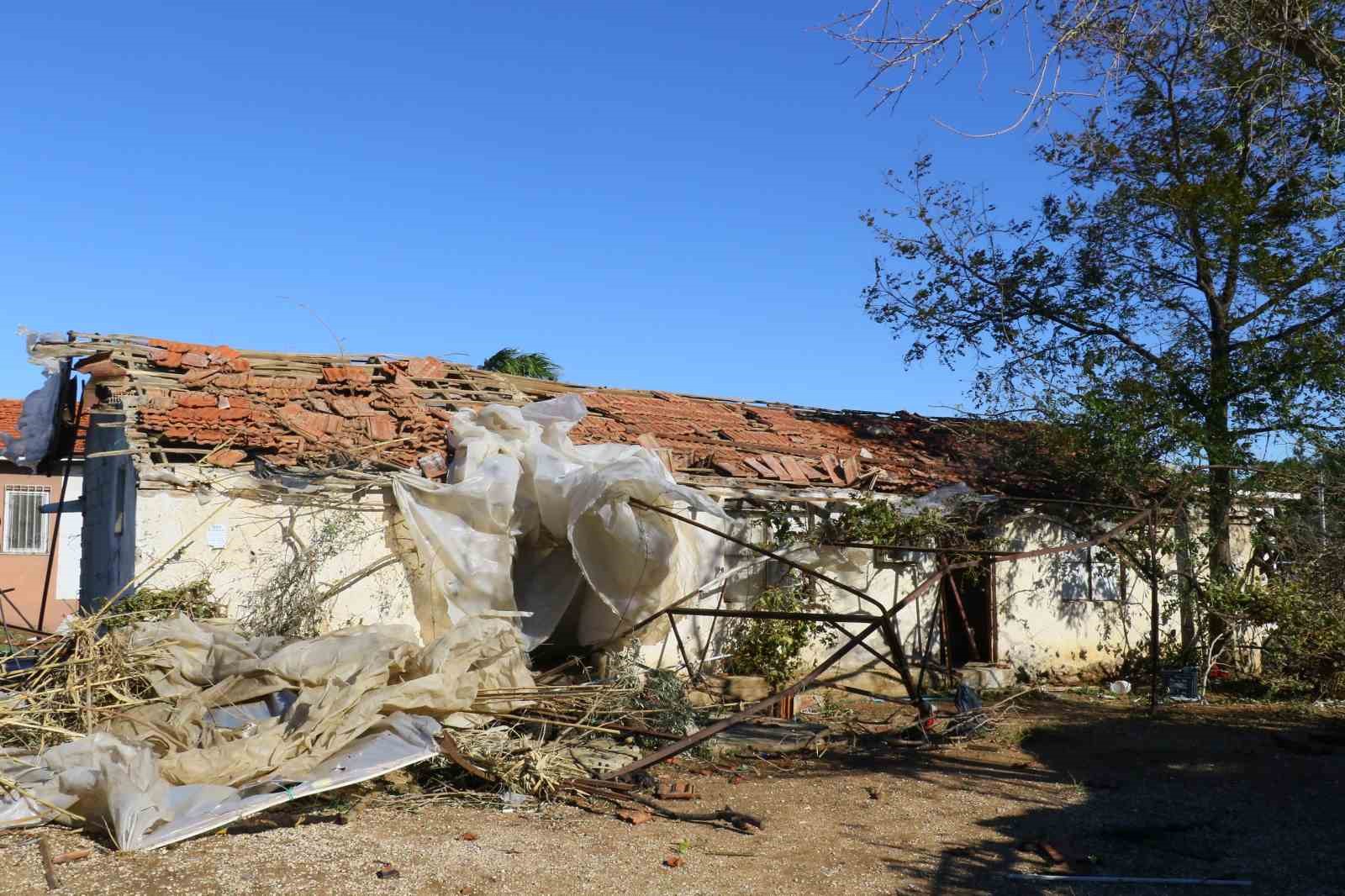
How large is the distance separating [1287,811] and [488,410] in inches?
278

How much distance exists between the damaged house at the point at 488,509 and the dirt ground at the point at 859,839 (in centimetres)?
208

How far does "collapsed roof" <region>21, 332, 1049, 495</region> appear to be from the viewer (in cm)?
970

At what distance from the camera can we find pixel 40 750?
6.43 metres

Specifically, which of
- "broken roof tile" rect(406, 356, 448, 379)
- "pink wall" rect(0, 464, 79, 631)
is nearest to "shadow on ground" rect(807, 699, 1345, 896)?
"broken roof tile" rect(406, 356, 448, 379)

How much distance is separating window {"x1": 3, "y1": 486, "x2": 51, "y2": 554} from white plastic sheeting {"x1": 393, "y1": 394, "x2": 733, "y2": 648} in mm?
12669

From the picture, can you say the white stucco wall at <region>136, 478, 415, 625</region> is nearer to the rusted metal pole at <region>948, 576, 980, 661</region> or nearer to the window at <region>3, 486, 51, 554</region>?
the rusted metal pole at <region>948, 576, 980, 661</region>

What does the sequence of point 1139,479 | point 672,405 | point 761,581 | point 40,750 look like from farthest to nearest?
point 672,405 → point 1139,479 → point 761,581 → point 40,750

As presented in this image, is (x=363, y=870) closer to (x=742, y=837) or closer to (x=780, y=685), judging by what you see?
(x=742, y=837)

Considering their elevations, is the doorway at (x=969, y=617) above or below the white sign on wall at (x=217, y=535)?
below

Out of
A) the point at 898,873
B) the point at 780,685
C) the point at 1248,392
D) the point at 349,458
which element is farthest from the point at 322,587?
the point at 1248,392

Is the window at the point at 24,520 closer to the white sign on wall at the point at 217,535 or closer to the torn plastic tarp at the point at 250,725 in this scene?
the white sign on wall at the point at 217,535

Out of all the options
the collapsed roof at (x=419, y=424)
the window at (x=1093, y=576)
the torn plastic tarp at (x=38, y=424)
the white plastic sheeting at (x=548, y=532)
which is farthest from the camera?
the window at (x=1093, y=576)

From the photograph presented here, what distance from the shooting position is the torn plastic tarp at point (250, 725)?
5855mm

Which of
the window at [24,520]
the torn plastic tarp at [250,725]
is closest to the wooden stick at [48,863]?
the torn plastic tarp at [250,725]
